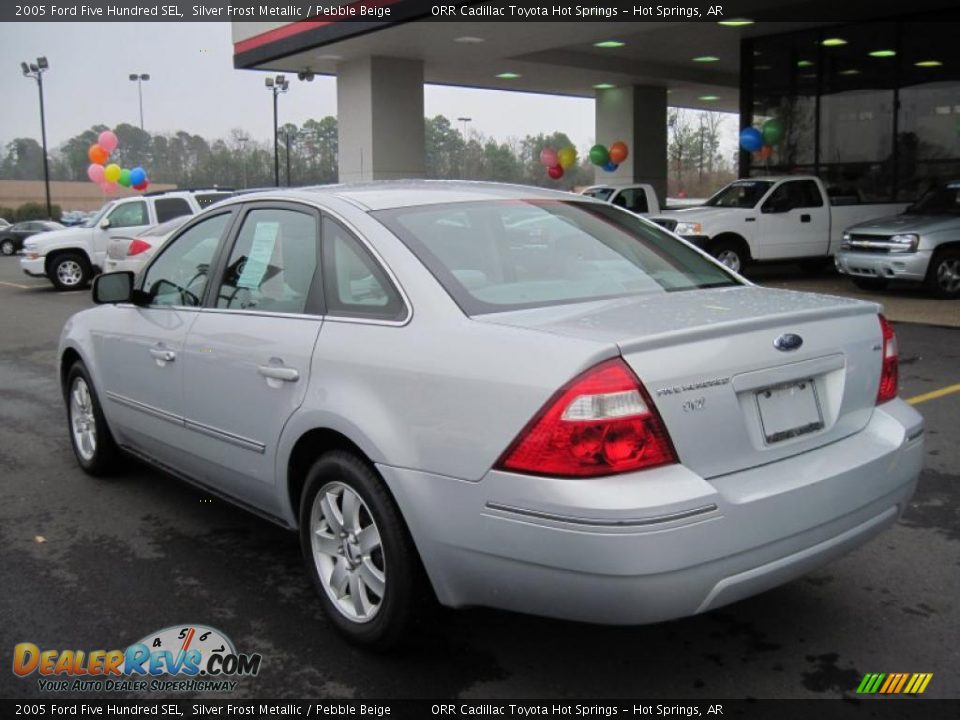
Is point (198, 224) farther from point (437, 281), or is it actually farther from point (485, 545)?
point (485, 545)

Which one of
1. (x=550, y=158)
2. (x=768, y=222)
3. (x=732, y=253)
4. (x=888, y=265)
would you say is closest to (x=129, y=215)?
(x=732, y=253)

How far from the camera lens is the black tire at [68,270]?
18.7m

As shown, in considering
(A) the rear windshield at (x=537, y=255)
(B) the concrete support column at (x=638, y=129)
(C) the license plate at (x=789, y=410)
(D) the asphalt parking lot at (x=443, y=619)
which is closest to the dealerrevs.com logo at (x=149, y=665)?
(D) the asphalt parking lot at (x=443, y=619)

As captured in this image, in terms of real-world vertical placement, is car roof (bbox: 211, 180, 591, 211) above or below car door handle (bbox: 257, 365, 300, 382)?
above

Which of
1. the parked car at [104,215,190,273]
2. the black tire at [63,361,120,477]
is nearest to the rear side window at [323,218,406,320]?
the black tire at [63,361,120,477]

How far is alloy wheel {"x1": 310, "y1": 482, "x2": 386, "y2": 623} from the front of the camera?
10.8ft

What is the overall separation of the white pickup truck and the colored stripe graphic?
12585mm

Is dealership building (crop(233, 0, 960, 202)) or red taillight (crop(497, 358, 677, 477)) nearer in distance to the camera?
red taillight (crop(497, 358, 677, 477))

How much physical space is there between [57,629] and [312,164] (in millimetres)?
54064

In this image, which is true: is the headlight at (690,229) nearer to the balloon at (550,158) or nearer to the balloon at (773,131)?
the balloon at (773,131)

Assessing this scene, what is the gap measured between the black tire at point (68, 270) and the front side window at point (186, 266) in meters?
15.2

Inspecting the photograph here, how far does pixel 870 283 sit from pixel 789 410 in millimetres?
12669

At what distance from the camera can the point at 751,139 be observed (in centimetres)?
1992

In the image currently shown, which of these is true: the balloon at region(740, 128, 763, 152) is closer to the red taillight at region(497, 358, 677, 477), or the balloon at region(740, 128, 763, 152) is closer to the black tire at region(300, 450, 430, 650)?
the black tire at region(300, 450, 430, 650)
